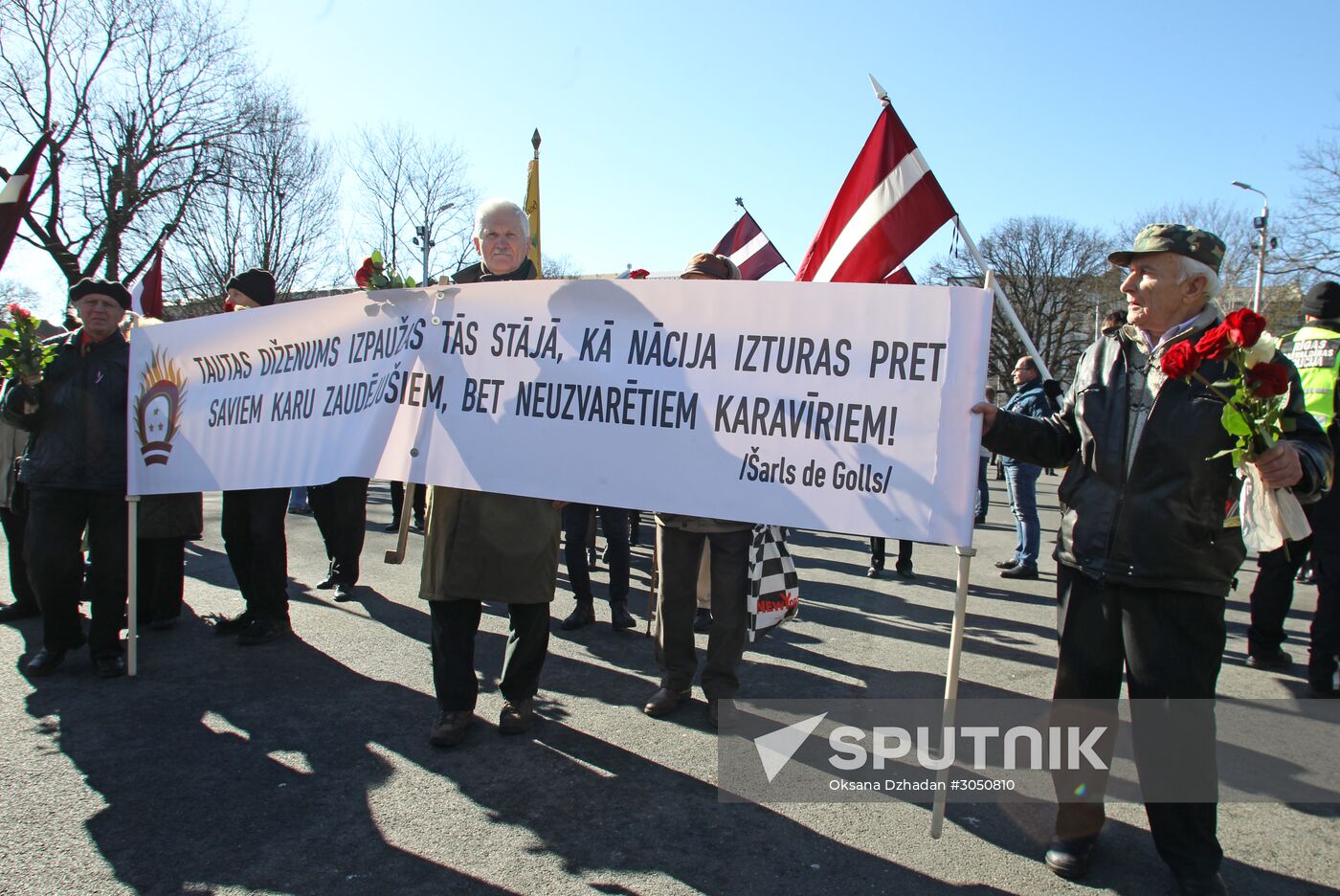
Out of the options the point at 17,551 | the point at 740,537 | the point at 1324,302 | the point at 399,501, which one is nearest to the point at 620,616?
the point at 740,537

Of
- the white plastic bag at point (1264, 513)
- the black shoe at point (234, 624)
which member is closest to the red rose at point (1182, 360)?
the white plastic bag at point (1264, 513)

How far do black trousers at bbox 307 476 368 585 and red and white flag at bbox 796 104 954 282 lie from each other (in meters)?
4.21

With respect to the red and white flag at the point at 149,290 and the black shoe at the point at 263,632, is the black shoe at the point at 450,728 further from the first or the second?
the red and white flag at the point at 149,290

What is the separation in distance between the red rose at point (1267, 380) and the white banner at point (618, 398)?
0.78 meters

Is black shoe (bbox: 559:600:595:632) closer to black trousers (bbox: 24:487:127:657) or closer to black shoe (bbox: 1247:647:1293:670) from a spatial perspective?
black trousers (bbox: 24:487:127:657)

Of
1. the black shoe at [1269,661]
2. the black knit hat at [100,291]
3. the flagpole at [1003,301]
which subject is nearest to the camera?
the flagpole at [1003,301]

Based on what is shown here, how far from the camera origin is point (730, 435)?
10.8ft

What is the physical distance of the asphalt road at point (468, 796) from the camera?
283 cm

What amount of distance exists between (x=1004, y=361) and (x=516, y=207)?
190 feet

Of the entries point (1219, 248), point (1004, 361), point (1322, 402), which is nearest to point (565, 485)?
point (1219, 248)

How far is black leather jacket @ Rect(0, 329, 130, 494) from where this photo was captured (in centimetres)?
463

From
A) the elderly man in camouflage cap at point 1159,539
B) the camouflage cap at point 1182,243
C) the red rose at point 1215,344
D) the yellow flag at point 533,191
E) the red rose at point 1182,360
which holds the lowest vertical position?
the elderly man in camouflage cap at point 1159,539

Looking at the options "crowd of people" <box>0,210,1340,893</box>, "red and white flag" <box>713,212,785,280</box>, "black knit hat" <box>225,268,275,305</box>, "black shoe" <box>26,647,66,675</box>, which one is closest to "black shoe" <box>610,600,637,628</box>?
"crowd of people" <box>0,210,1340,893</box>

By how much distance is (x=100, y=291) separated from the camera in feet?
15.9
